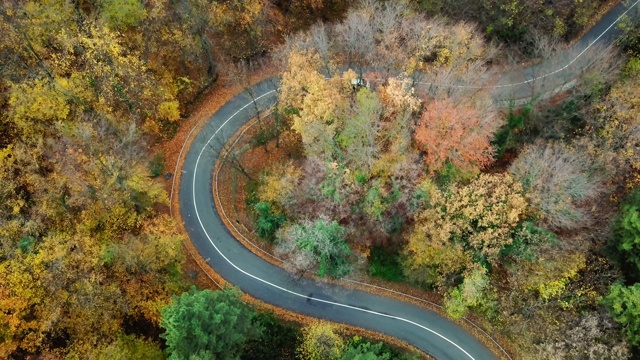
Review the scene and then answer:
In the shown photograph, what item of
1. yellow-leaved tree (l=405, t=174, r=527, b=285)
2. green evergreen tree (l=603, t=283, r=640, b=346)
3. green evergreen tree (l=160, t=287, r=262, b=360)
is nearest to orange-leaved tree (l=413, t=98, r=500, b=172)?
yellow-leaved tree (l=405, t=174, r=527, b=285)

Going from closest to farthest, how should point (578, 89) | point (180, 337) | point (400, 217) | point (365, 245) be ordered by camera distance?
point (180, 337) → point (400, 217) → point (365, 245) → point (578, 89)

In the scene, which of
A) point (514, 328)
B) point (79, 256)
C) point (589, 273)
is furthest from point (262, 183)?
point (589, 273)

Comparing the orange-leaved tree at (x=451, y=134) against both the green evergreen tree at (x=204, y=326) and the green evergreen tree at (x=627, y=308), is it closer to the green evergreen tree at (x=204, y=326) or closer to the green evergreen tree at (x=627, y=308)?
the green evergreen tree at (x=627, y=308)

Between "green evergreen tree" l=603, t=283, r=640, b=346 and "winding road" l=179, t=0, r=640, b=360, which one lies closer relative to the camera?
"green evergreen tree" l=603, t=283, r=640, b=346

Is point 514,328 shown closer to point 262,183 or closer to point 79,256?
point 262,183

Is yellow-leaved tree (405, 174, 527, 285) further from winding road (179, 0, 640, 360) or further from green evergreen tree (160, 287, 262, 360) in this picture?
green evergreen tree (160, 287, 262, 360)

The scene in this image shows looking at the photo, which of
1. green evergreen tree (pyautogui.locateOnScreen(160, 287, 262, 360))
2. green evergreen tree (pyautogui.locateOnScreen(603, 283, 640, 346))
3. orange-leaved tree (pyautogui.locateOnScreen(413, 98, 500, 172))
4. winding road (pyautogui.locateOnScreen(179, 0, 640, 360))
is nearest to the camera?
green evergreen tree (pyautogui.locateOnScreen(160, 287, 262, 360))

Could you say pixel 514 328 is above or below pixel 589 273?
below

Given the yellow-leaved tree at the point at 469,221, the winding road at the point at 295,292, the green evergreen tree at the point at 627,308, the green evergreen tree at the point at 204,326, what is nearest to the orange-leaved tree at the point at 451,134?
the yellow-leaved tree at the point at 469,221
